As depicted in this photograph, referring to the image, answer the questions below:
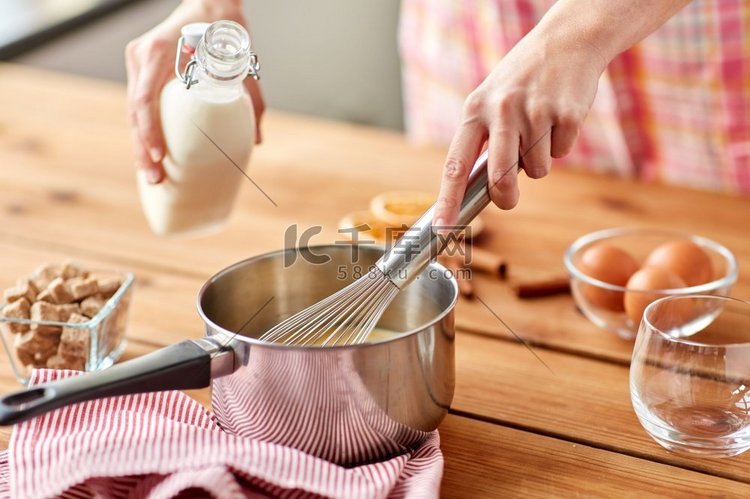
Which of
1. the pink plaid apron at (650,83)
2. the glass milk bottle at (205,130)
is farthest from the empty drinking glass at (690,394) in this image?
the pink plaid apron at (650,83)

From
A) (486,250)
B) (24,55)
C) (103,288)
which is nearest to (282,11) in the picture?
(24,55)

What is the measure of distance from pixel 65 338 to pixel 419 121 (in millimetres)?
886

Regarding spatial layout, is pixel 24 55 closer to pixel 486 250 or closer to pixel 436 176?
pixel 436 176

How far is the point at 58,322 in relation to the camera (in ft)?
2.37

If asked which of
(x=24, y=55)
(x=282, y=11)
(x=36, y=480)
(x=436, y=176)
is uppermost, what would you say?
(x=282, y=11)

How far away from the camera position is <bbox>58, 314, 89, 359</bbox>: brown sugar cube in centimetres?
73

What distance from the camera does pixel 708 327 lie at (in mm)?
717

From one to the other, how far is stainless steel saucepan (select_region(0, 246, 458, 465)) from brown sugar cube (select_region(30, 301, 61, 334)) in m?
0.14

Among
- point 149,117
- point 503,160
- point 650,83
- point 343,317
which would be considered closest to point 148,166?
point 149,117

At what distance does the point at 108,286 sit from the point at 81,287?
2 cm

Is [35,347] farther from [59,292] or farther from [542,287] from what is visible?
[542,287]

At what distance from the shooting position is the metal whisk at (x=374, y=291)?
2.13 ft

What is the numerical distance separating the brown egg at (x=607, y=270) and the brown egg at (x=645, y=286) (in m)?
0.02

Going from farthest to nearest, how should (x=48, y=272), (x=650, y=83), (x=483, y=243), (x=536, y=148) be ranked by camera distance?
(x=650, y=83), (x=483, y=243), (x=48, y=272), (x=536, y=148)
